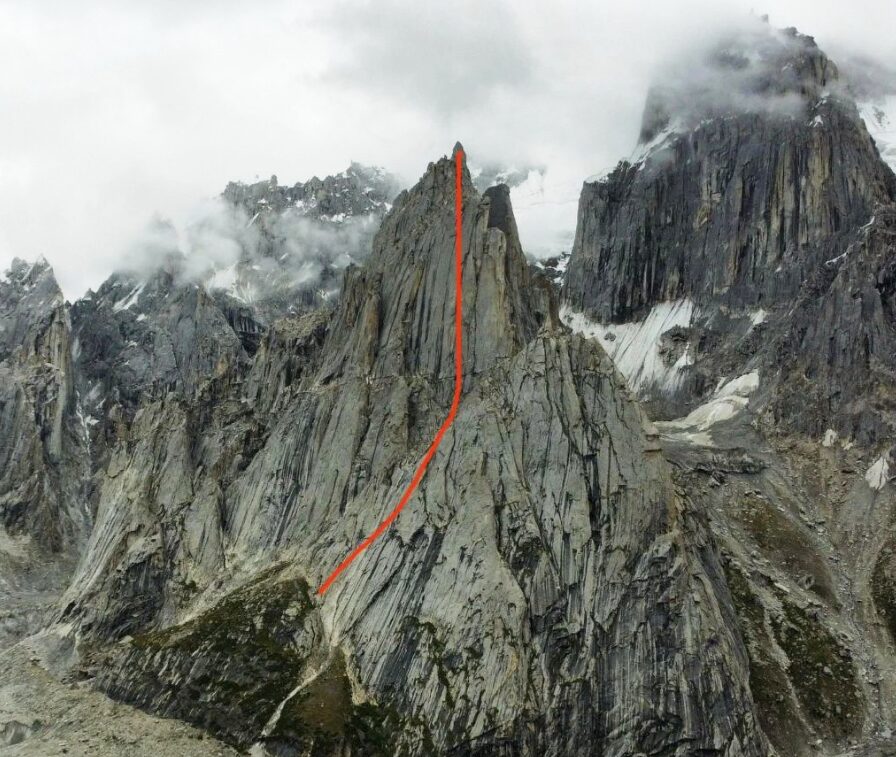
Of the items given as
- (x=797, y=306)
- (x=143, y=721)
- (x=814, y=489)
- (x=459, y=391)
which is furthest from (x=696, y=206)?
(x=143, y=721)

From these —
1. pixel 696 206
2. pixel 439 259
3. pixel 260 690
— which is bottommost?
pixel 260 690

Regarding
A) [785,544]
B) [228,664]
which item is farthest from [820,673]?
[228,664]

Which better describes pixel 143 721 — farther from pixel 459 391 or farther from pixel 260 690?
pixel 459 391

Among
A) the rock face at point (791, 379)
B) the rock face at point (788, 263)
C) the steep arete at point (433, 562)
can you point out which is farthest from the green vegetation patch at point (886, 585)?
the rock face at point (788, 263)

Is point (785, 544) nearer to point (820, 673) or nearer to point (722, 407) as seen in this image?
point (820, 673)

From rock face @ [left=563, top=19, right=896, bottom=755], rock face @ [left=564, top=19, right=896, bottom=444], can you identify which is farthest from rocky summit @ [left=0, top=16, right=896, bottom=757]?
rock face @ [left=564, top=19, right=896, bottom=444]
